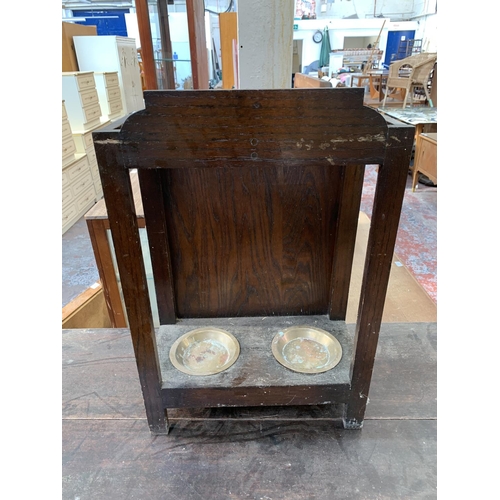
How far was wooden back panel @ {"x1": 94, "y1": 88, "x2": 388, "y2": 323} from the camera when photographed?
19.5 inches

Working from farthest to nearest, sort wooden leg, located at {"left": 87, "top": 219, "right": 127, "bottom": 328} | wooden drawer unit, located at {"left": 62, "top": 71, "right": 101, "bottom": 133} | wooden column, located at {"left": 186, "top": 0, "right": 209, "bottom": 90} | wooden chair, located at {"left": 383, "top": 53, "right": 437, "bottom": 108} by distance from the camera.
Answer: wooden chair, located at {"left": 383, "top": 53, "right": 437, "bottom": 108} → wooden drawer unit, located at {"left": 62, "top": 71, "right": 101, "bottom": 133} → wooden column, located at {"left": 186, "top": 0, "right": 209, "bottom": 90} → wooden leg, located at {"left": 87, "top": 219, "right": 127, "bottom": 328}

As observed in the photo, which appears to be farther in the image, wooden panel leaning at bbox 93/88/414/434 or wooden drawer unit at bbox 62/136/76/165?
wooden drawer unit at bbox 62/136/76/165

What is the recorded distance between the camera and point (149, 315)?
25.7 inches

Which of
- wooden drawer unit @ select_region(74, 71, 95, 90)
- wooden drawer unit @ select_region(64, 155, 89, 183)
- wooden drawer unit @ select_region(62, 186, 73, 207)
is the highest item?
wooden drawer unit @ select_region(74, 71, 95, 90)

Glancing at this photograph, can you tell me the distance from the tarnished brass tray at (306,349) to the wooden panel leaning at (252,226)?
19 millimetres

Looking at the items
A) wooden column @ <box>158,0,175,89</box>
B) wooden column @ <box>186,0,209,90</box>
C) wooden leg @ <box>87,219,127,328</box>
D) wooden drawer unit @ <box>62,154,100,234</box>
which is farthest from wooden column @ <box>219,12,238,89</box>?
wooden drawer unit @ <box>62,154,100,234</box>

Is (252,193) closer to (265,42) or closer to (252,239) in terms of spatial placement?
(252,239)

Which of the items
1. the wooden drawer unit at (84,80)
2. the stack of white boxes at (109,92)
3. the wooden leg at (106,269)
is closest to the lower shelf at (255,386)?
the wooden leg at (106,269)

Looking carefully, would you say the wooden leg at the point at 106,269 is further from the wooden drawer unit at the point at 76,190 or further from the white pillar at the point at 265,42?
the wooden drawer unit at the point at 76,190

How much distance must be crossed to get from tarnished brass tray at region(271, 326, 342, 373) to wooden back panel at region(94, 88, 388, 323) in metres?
0.09

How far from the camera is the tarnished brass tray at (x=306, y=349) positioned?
0.76 m

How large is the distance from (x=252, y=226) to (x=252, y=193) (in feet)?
0.27

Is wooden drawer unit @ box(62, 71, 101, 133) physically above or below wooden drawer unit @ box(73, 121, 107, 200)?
above

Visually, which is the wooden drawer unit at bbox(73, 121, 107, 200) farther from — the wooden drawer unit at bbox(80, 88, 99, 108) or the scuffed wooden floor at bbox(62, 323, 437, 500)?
the scuffed wooden floor at bbox(62, 323, 437, 500)
